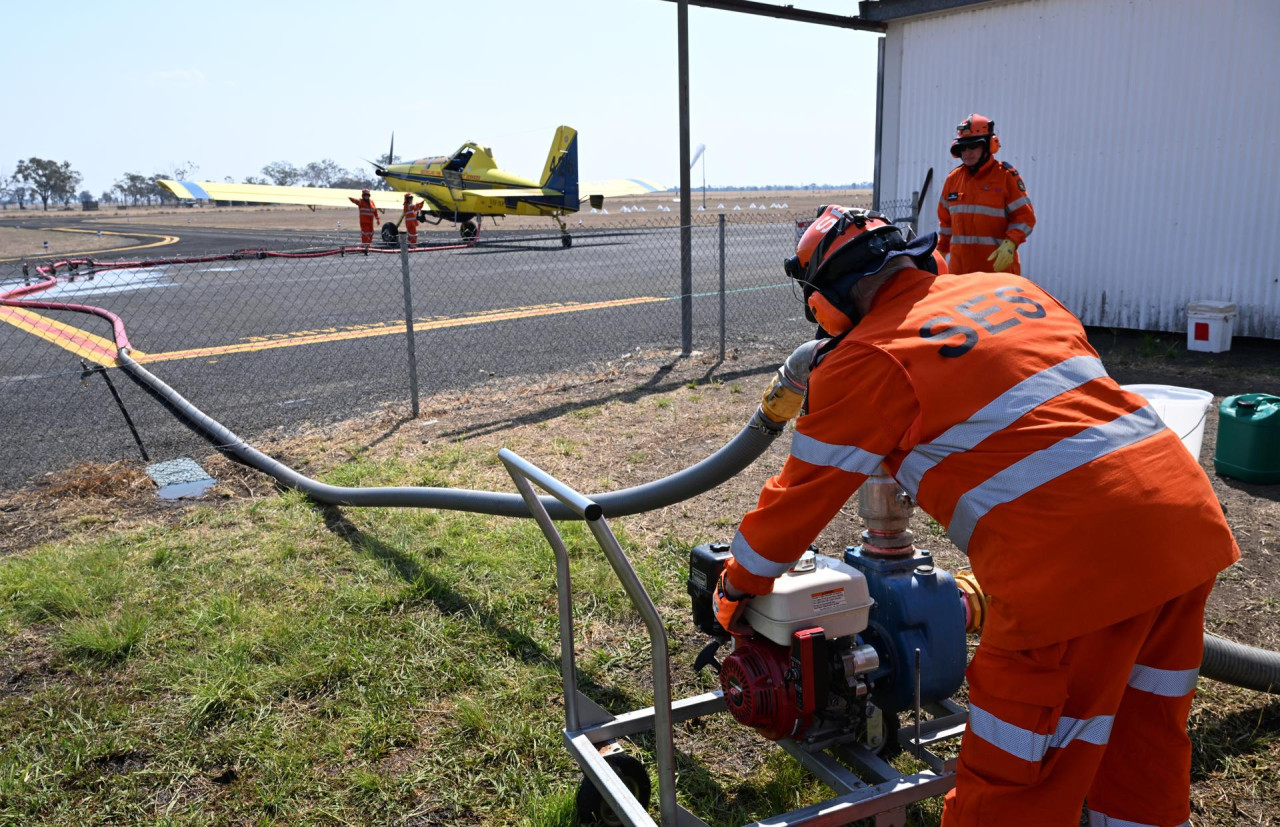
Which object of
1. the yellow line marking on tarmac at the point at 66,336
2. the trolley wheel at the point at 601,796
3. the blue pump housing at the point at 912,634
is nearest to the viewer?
the blue pump housing at the point at 912,634

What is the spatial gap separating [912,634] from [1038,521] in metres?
0.66

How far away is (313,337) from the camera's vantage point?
10.8 m

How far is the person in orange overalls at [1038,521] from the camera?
1830 mm

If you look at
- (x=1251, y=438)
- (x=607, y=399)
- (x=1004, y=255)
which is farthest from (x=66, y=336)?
(x=1251, y=438)

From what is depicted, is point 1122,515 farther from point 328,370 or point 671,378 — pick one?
point 328,370

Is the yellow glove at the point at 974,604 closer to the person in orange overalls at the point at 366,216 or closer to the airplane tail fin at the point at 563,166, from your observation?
the person in orange overalls at the point at 366,216

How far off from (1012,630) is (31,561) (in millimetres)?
4364

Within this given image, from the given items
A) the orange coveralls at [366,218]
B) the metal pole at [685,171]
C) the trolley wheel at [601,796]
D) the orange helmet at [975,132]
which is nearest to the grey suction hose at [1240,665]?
the trolley wheel at [601,796]

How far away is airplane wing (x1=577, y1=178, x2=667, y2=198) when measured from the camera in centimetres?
3622

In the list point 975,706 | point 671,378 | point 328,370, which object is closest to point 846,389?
point 975,706

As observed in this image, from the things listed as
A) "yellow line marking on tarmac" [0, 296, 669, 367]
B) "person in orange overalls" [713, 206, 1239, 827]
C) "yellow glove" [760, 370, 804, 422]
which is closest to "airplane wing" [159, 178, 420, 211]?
"yellow line marking on tarmac" [0, 296, 669, 367]

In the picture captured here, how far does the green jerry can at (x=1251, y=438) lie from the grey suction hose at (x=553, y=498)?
2987 mm

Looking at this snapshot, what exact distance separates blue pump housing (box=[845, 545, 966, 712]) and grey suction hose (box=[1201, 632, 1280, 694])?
2.91 ft

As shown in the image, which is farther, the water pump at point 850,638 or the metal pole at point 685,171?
the metal pole at point 685,171
